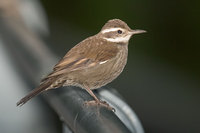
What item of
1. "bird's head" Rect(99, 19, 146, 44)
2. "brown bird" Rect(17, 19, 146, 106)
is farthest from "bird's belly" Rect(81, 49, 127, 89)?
"bird's head" Rect(99, 19, 146, 44)

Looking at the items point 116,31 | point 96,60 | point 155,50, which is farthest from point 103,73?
point 155,50

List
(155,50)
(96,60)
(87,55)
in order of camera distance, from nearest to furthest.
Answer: (87,55)
(96,60)
(155,50)

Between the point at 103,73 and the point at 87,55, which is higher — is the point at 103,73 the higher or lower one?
the lower one

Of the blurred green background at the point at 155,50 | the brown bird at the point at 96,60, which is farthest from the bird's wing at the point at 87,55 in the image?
the blurred green background at the point at 155,50

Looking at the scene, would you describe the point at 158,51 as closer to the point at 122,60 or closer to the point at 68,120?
the point at 122,60

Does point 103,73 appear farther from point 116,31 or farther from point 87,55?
point 116,31

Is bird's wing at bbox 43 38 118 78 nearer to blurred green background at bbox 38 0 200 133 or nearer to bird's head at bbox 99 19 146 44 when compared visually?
bird's head at bbox 99 19 146 44

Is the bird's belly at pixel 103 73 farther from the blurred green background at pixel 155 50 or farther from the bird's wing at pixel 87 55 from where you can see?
the blurred green background at pixel 155 50

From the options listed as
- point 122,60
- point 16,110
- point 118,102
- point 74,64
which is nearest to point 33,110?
point 16,110
